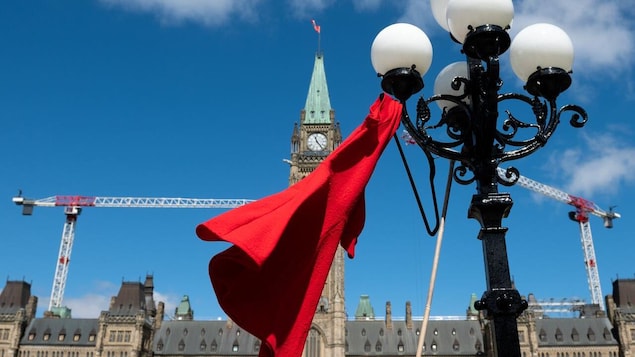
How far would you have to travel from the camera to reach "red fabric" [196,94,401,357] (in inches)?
245

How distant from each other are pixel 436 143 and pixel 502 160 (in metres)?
0.82

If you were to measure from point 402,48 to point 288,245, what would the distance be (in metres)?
2.87

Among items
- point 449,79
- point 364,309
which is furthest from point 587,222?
point 449,79

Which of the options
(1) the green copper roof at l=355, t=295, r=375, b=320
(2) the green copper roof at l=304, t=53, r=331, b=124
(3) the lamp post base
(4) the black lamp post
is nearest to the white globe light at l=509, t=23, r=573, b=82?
(4) the black lamp post

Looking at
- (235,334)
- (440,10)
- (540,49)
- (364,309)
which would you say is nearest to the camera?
(540,49)

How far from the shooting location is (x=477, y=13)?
285 inches

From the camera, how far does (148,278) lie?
9750cm

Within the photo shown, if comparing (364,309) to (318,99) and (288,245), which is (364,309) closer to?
(318,99)

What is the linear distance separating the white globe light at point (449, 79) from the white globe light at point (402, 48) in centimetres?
85

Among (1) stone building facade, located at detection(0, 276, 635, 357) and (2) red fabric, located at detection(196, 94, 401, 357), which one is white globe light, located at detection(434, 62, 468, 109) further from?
(1) stone building facade, located at detection(0, 276, 635, 357)

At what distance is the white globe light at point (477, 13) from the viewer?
23.6 feet

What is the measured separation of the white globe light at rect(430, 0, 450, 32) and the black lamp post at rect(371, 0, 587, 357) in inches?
32.7

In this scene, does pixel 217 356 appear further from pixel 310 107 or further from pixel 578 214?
pixel 578 214

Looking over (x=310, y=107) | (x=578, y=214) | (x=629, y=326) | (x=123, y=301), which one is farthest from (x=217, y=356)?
(x=578, y=214)
